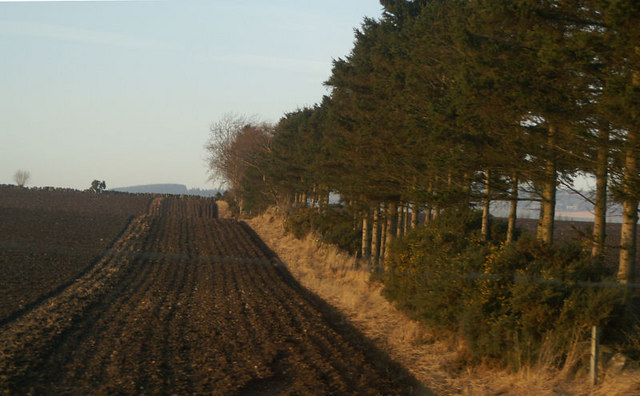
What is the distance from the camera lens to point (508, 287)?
10070 millimetres

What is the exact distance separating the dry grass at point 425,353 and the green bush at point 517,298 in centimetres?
37

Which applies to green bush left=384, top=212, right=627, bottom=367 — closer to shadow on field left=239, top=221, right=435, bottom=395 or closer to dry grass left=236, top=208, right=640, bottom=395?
dry grass left=236, top=208, right=640, bottom=395

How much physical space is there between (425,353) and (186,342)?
4980 millimetres

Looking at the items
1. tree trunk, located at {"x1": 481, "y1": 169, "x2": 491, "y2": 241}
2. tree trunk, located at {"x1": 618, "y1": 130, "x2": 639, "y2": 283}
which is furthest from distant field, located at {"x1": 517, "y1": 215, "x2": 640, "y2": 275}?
tree trunk, located at {"x1": 481, "y1": 169, "x2": 491, "y2": 241}

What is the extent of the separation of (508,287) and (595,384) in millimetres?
2539

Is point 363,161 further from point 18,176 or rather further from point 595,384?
point 18,176

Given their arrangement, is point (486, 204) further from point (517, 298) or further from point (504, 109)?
point (517, 298)

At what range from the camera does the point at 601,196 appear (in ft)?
36.1

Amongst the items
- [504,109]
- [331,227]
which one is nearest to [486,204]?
[504,109]

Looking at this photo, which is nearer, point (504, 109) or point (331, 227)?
point (504, 109)

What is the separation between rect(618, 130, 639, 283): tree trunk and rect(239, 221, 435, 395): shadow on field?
171 inches

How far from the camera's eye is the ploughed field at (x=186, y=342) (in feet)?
28.2

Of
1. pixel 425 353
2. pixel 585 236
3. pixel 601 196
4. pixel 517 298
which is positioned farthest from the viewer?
pixel 425 353

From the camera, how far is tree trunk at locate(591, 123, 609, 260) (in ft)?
35.1
